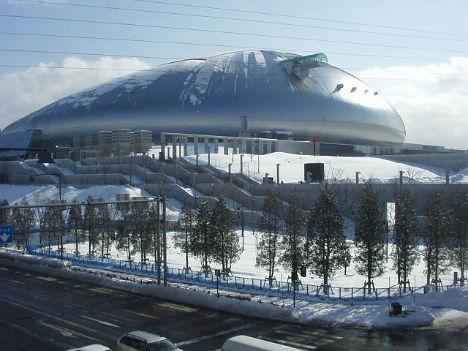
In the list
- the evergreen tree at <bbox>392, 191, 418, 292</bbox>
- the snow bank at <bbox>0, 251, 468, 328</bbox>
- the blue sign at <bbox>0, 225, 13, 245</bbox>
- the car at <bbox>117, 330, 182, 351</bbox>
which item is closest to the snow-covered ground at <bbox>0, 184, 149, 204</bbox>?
the blue sign at <bbox>0, 225, 13, 245</bbox>

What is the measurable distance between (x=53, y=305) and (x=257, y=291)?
10.2 m

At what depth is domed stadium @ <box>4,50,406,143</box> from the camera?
113m

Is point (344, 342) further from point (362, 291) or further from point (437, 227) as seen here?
point (437, 227)

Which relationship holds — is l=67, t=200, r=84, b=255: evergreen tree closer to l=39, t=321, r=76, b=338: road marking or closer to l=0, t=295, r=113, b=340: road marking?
l=0, t=295, r=113, b=340: road marking

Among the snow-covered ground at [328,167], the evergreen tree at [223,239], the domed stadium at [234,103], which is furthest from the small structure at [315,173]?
the domed stadium at [234,103]

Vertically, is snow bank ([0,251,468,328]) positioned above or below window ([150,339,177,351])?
below

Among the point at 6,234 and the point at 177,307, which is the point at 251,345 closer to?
the point at 177,307

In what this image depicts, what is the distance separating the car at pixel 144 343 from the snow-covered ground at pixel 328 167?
5676 centimetres

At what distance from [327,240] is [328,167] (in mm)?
57008

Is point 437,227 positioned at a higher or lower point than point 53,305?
higher

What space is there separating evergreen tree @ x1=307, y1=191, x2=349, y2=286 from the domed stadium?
254ft

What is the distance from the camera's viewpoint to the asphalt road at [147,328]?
20984 millimetres

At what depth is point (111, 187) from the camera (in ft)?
251

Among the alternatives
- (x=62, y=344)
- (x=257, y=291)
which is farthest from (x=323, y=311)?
(x=62, y=344)
